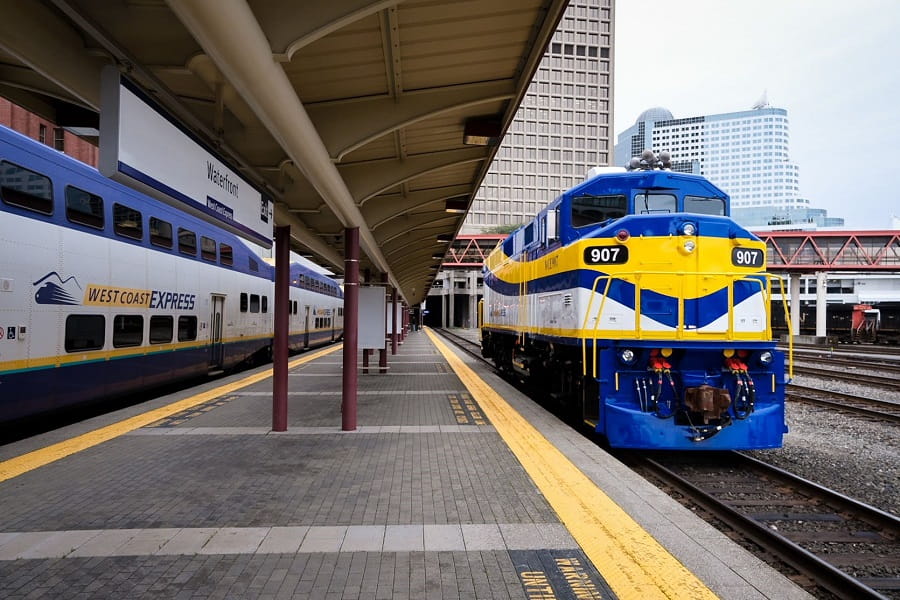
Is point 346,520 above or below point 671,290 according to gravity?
below

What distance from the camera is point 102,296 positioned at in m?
8.77

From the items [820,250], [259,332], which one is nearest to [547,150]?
[820,250]

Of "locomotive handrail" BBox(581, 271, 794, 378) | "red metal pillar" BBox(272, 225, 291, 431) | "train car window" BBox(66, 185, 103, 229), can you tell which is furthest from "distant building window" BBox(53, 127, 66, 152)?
"locomotive handrail" BBox(581, 271, 794, 378)

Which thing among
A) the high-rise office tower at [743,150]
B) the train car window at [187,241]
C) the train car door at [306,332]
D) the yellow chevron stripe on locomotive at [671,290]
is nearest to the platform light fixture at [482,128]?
the yellow chevron stripe on locomotive at [671,290]

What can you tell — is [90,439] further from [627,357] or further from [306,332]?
[306,332]

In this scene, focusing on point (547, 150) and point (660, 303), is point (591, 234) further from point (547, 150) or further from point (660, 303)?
point (547, 150)

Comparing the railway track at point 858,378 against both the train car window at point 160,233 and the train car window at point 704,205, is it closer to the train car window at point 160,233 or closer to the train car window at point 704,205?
the train car window at point 704,205

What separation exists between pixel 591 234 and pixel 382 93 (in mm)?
3370

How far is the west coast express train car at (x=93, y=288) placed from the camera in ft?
23.0

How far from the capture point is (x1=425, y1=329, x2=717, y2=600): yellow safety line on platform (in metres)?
3.48

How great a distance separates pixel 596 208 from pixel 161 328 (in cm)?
823

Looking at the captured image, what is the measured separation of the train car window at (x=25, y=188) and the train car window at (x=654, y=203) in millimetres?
8048

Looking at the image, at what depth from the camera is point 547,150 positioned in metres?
108

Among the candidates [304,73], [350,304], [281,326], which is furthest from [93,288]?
[304,73]
